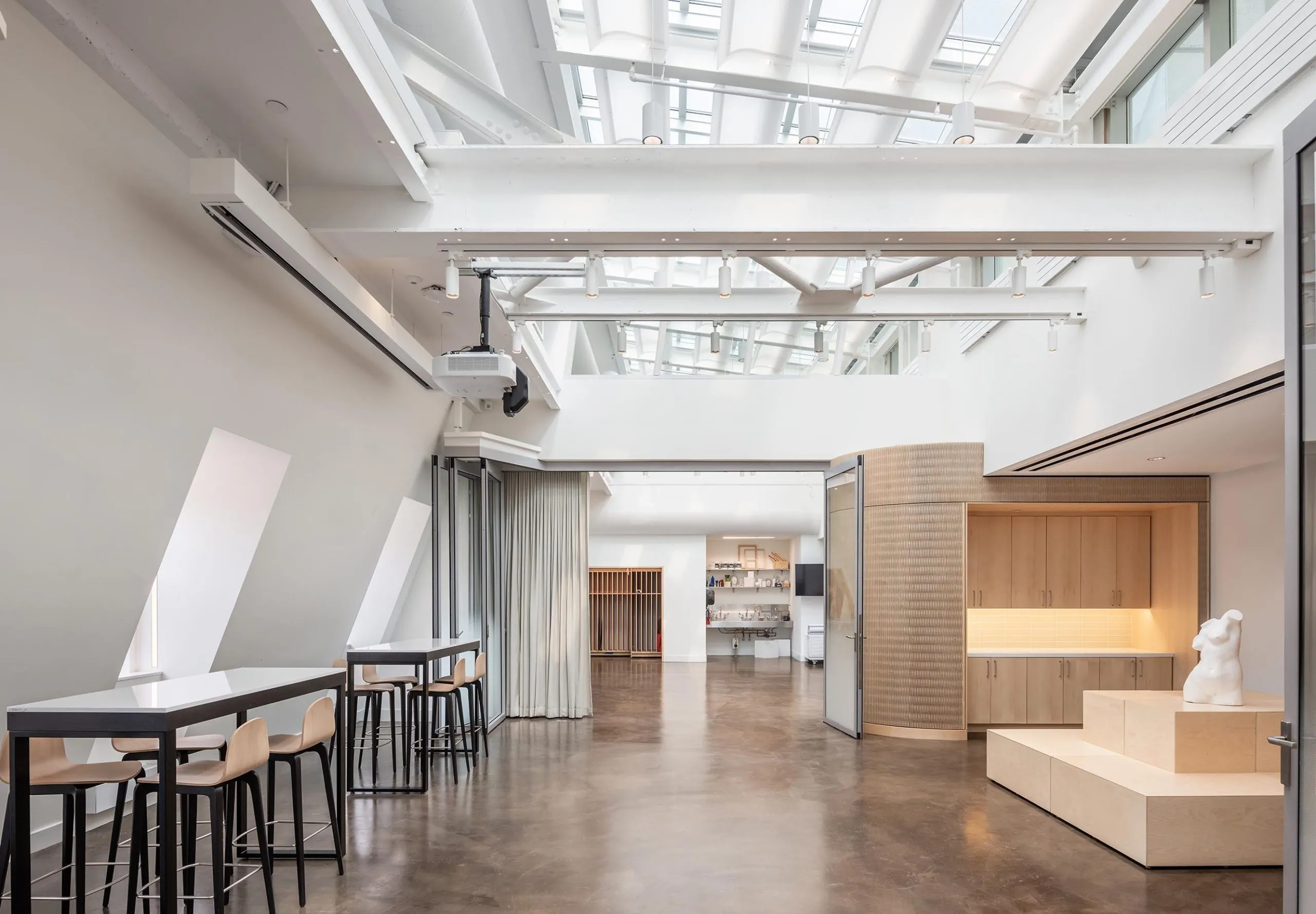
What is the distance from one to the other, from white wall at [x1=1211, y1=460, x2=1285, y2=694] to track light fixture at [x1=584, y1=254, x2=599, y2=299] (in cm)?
573

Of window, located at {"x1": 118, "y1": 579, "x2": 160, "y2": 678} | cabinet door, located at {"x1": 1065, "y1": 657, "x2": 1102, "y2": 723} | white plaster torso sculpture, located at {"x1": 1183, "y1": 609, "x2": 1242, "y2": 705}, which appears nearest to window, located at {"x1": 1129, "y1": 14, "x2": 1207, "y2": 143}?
white plaster torso sculpture, located at {"x1": 1183, "y1": 609, "x2": 1242, "y2": 705}

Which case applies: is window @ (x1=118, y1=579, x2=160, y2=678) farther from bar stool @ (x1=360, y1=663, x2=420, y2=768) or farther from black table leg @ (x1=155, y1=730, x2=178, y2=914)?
black table leg @ (x1=155, y1=730, x2=178, y2=914)

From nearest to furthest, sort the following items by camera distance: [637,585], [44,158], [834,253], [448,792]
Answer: [44,158]
[834,253]
[448,792]
[637,585]

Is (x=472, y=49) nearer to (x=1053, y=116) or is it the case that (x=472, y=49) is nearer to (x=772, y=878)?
(x=1053, y=116)

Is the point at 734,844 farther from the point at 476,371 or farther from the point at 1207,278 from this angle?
the point at 1207,278

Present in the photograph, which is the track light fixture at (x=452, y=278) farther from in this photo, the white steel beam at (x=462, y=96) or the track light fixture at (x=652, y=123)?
the track light fixture at (x=652, y=123)

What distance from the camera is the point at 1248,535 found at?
7.68 metres

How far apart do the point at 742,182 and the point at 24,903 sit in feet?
12.8

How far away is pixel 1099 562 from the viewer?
367 inches

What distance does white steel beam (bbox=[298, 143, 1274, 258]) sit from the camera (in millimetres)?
3984

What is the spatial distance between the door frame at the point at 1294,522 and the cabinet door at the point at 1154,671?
6521 millimetres

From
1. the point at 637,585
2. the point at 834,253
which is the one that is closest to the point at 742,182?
the point at 834,253

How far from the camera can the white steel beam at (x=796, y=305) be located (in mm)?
5691

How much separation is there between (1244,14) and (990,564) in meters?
5.87
